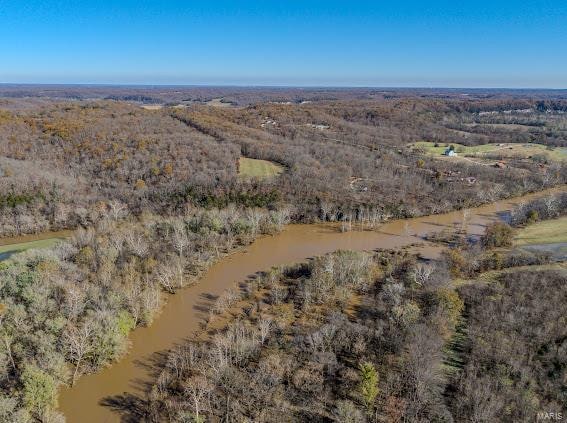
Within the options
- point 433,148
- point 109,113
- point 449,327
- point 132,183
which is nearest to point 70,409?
point 449,327

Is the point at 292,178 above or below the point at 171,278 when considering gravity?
above

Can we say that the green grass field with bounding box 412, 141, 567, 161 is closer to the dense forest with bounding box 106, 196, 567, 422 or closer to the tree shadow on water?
the dense forest with bounding box 106, 196, 567, 422

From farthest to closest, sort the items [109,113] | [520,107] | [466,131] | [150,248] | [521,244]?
[520,107] < [466,131] < [109,113] < [521,244] < [150,248]

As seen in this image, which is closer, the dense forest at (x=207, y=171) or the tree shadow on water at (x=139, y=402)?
the tree shadow on water at (x=139, y=402)

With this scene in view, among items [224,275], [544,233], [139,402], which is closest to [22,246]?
[224,275]

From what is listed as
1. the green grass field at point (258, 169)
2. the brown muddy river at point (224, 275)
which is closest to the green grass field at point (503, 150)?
the brown muddy river at point (224, 275)

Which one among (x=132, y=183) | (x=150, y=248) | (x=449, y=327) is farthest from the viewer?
(x=132, y=183)

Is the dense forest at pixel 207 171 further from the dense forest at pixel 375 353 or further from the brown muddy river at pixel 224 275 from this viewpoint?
the dense forest at pixel 375 353

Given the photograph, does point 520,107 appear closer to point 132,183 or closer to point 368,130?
point 368,130
